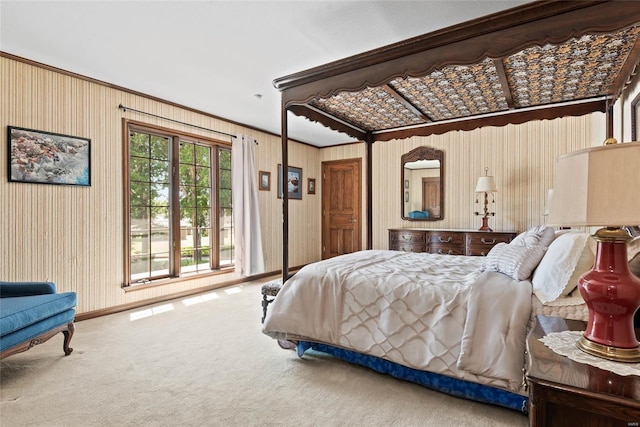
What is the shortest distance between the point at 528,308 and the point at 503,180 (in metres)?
3.43

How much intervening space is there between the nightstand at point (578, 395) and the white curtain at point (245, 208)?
174 inches

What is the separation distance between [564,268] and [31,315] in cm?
331

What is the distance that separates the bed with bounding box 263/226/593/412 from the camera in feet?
5.58

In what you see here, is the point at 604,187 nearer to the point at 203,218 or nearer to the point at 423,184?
the point at 423,184

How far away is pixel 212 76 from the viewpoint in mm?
3404

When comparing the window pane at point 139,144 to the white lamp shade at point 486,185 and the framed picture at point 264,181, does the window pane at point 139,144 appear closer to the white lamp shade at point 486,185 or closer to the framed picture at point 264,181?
the framed picture at point 264,181

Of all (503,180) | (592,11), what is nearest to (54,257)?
(592,11)

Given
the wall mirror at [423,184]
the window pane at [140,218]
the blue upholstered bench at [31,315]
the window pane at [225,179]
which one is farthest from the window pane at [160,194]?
the wall mirror at [423,184]

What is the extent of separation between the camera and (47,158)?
10.6ft

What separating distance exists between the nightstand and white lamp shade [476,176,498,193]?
370cm

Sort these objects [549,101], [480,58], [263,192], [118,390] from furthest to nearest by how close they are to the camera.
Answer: [263,192] < [549,101] < [118,390] < [480,58]

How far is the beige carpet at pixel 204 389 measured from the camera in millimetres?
1813

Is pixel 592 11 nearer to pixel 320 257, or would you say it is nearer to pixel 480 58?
pixel 480 58

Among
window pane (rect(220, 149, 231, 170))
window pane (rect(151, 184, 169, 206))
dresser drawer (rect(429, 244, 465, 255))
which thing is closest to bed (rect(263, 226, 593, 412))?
dresser drawer (rect(429, 244, 465, 255))
